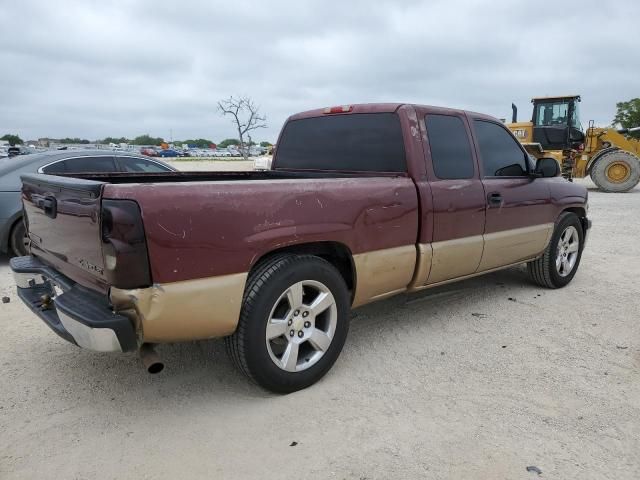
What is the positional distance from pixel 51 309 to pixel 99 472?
1.09 metres

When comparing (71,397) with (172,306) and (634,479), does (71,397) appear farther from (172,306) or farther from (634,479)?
(634,479)

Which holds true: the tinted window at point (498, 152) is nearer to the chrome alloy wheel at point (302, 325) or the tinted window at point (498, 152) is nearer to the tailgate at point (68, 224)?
the chrome alloy wheel at point (302, 325)

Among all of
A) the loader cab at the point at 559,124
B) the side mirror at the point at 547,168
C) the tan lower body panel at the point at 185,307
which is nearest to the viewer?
the tan lower body panel at the point at 185,307

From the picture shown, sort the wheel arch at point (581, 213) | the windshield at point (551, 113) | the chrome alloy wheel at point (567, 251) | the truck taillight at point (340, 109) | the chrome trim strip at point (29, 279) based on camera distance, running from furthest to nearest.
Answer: the windshield at point (551, 113) → the wheel arch at point (581, 213) → the chrome alloy wheel at point (567, 251) → the truck taillight at point (340, 109) → the chrome trim strip at point (29, 279)

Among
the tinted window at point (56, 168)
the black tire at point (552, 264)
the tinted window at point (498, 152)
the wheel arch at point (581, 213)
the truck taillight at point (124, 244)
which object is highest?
the tinted window at point (498, 152)

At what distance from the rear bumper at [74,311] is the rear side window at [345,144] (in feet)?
7.17

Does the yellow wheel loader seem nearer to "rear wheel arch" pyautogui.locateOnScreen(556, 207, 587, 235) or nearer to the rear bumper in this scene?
"rear wheel arch" pyautogui.locateOnScreen(556, 207, 587, 235)

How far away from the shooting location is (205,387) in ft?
10.3

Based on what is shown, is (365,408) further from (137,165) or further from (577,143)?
(577,143)

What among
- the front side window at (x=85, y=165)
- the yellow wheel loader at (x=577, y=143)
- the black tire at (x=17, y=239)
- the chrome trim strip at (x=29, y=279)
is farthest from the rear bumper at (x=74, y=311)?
the yellow wheel loader at (x=577, y=143)

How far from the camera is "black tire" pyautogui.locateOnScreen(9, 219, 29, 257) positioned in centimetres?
607

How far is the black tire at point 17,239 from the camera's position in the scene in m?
6.07

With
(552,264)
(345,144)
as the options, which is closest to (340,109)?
(345,144)

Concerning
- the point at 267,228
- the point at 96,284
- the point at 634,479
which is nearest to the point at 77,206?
the point at 96,284
